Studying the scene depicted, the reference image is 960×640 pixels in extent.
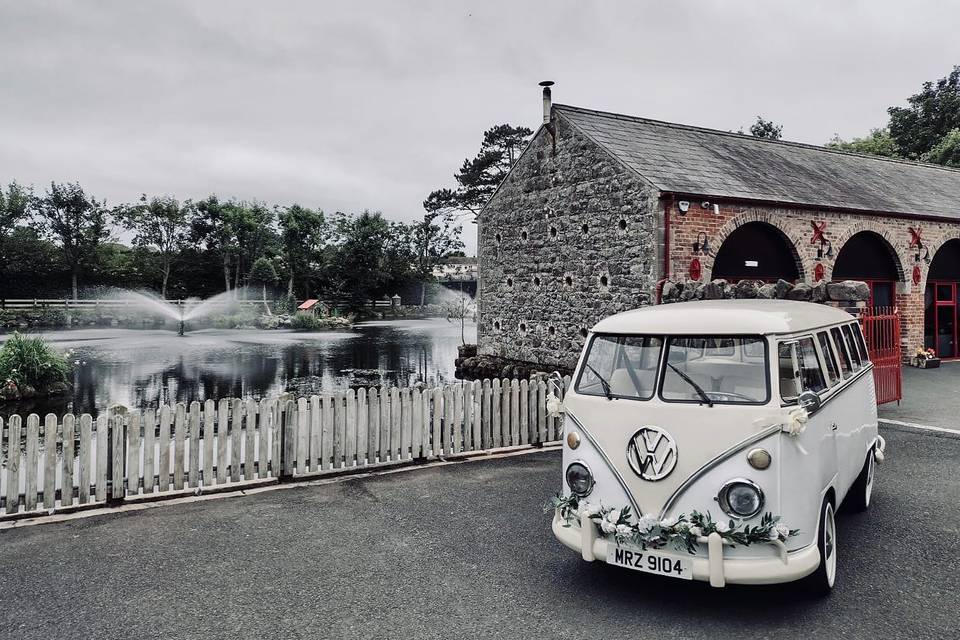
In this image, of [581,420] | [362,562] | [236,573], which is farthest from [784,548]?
[236,573]

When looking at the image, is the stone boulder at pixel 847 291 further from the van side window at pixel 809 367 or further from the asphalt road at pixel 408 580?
the van side window at pixel 809 367

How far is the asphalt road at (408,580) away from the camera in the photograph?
4.00 meters

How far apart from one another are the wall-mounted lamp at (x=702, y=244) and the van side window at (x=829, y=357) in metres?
9.36

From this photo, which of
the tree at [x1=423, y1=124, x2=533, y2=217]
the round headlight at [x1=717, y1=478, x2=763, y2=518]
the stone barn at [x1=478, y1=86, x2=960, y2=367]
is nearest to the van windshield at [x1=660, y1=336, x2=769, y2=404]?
the round headlight at [x1=717, y1=478, x2=763, y2=518]

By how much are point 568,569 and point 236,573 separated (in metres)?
2.58

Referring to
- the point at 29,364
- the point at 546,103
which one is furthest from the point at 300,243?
the point at 546,103

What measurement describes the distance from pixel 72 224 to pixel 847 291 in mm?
58759

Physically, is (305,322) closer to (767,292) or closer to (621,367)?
(767,292)

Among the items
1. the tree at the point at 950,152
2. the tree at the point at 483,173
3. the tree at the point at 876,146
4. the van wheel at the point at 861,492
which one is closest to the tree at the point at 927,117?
the tree at the point at 876,146

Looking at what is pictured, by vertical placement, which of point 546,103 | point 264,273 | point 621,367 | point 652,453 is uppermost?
point 546,103

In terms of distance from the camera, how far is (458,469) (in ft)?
25.8

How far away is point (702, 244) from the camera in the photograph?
1424cm

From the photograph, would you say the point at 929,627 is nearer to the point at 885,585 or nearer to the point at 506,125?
the point at 885,585

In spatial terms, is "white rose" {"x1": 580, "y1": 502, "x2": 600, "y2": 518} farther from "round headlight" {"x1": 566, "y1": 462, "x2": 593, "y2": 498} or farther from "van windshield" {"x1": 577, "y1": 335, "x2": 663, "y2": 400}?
"van windshield" {"x1": 577, "y1": 335, "x2": 663, "y2": 400}
